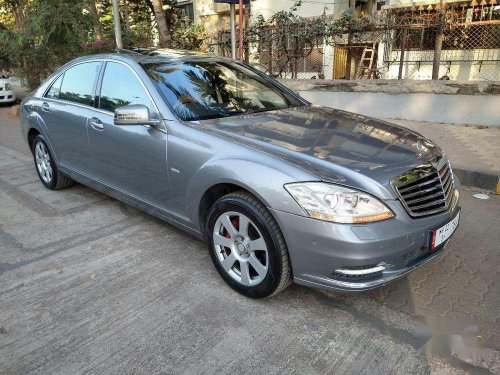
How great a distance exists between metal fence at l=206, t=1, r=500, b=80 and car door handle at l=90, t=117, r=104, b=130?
587cm

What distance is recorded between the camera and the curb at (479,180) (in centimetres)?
507

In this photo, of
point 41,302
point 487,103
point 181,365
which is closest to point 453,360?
point 181,365

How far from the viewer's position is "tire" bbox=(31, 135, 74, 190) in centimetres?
504

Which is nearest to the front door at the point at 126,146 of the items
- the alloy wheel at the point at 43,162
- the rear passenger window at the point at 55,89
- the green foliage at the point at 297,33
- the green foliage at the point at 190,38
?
the rear passenger window at the point at 55,89

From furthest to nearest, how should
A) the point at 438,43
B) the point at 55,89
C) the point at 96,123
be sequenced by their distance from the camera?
1. the point at 438,43
2. the point at 55,89
3. the point at 96,123

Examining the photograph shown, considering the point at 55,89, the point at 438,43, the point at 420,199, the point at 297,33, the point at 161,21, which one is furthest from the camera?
the point at 161,21

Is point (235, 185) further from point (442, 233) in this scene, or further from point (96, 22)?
point (96, 22)

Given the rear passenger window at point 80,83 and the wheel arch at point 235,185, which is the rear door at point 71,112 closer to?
the rear passenger window at point 80,83

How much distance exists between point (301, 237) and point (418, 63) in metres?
8.39

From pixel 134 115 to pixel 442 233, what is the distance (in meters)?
2.27

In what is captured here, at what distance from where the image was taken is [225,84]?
387 cm

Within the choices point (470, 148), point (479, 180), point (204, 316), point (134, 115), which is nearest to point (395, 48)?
point (470, 148)

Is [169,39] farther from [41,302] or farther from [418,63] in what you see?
[41,302]

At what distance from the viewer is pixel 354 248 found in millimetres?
2391
